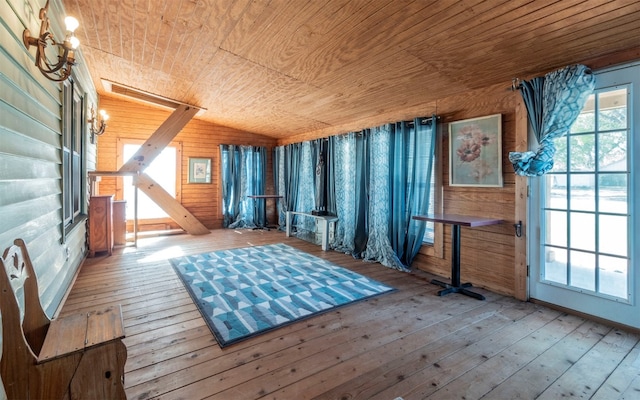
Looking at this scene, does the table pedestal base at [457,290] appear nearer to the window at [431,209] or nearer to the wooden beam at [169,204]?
the window at [431,209]

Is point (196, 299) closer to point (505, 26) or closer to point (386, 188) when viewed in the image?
point (386, 188)

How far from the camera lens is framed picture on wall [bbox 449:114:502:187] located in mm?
3211

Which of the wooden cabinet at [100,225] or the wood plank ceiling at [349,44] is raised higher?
the wood plank ceiling at [349,44]

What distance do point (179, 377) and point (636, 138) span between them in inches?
146

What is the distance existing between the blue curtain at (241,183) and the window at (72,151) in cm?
328

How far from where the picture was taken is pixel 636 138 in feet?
7.62

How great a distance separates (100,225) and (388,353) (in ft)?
15.2

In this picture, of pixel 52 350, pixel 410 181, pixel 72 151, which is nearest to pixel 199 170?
pixel 72 151

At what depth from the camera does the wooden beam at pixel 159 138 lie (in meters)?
5.71

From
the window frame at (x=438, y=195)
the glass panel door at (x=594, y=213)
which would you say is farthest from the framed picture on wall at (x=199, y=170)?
the glass panel door at (x=594, y=213)

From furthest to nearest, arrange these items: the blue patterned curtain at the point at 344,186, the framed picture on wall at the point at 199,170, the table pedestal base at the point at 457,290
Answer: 1. the framed picture on wall at the point at 199,170
2. the blue patterned curtain at the point at 344,186
3. the table pedestal base at the point at 457,290

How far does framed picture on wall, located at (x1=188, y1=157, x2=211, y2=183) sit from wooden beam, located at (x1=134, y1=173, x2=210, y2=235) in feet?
2.92

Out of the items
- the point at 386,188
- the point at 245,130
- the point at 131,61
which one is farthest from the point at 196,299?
the point at 245,130

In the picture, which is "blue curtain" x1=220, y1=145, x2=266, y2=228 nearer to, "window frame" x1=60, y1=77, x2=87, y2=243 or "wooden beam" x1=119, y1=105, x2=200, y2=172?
"wooden beam" x1=119, y1=105, x2=200, y2=172
